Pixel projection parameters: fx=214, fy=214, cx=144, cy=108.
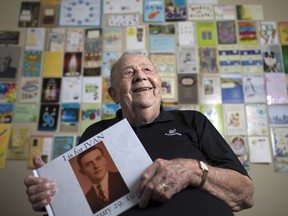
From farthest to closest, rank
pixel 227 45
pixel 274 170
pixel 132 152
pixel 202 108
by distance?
pixel 227 45 < pixel 202 108 < pixel 274 170 < pixel 132 152

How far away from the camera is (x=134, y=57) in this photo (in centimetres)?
94

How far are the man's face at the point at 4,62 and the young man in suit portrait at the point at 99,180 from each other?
1.20m

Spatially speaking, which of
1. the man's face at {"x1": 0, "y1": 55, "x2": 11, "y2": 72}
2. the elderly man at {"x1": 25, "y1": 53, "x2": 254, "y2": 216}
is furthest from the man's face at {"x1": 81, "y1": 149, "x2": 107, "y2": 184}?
the man's face at {"x1": 0, "y1": 55, "x2": 11, "y2": 72}

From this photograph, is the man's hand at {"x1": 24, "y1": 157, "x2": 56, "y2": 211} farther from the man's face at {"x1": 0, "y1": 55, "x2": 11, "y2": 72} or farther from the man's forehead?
the man's face at {"x1": 0, "y1": 55, "x2": 11, "y2": 72}

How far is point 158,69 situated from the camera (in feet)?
4.54

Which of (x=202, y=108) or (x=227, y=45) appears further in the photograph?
(x=227, y=45)

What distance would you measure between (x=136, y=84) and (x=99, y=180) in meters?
0.43

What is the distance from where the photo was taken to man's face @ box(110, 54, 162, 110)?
84cm

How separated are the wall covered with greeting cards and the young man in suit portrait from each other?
0.75 metres

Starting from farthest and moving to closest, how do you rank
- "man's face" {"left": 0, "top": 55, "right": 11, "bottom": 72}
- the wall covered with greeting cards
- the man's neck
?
"man's face" {"left": 0, "top": 55, "right": 11, "bottom": 72} → the wall covered with greeting cards → the man's neck

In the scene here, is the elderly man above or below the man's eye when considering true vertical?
below

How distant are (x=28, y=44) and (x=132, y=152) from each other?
4.27 feet

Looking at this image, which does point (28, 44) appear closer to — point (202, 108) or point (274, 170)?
point (202, 108)

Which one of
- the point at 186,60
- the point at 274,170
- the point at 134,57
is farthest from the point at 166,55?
the point at 274,170
